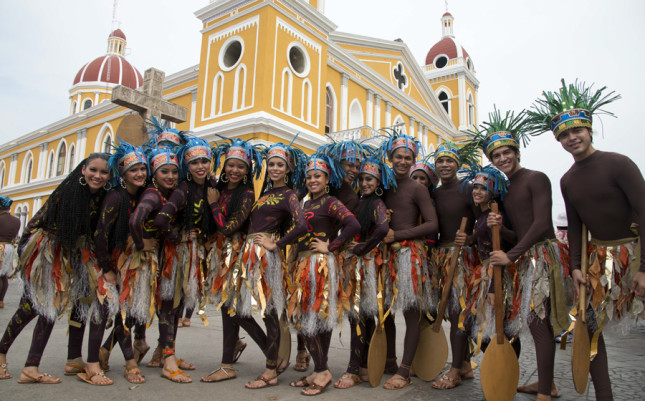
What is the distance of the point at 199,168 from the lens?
12.4 ft

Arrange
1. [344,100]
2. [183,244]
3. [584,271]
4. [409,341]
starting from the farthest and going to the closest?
1. [344,100]
2. [183,244]
3. [409,341]
4. [584,271]

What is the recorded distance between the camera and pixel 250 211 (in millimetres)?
3693

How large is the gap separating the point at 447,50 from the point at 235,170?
102ft

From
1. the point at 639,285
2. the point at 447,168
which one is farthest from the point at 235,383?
the point at 639,285

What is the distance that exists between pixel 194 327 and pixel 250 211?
9.69 ft

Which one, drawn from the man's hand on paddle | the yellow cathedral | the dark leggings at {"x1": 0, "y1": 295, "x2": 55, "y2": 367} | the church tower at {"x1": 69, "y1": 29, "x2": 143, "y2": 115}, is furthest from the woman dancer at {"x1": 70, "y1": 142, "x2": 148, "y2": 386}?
the church tower at {"x1": 69, "y1": 29, "x2": 143, "y2": 115}

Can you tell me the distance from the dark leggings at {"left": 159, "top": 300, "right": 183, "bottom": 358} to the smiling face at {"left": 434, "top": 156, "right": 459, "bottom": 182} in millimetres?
2642

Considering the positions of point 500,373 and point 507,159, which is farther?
point 507,159

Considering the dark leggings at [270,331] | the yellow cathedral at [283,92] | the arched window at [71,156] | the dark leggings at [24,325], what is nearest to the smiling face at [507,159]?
the dark leggings at [270,331]

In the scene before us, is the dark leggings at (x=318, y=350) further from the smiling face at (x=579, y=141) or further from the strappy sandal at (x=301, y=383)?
the smiling face at (x=579, y=141)

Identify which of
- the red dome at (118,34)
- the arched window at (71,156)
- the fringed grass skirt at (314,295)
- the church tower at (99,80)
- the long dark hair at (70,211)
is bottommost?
the fringed grass skirt at (314,295)

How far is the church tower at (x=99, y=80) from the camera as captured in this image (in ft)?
109

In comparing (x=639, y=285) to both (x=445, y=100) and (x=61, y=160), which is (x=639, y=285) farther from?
(x=61, y=160)

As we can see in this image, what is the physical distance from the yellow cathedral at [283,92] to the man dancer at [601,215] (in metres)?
6.14
